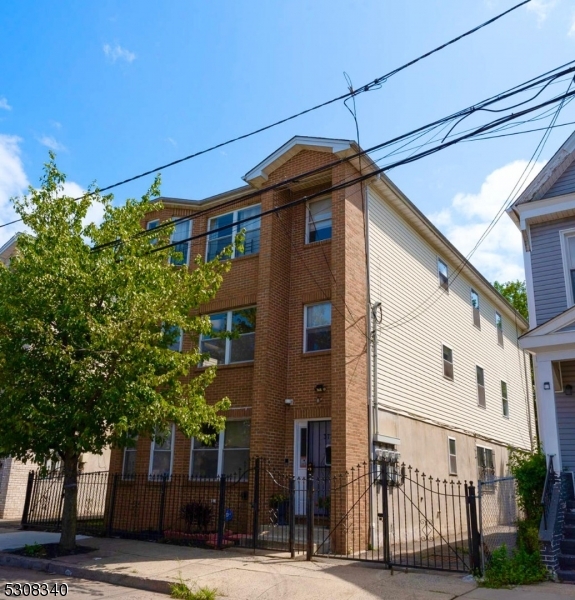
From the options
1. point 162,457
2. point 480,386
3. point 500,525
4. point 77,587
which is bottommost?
point 77,587

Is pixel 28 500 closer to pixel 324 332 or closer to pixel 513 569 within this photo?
pixel 324 332

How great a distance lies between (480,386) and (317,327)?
31.4ft

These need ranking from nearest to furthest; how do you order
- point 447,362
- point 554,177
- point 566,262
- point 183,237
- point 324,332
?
point 566,262 → point 554,177 → point 324,332 → point 183,237 → point 447,362

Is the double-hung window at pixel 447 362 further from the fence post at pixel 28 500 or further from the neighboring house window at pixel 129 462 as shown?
the fence post at pixel 28 500

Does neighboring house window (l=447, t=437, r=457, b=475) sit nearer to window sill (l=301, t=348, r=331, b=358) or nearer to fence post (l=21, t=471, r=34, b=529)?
window sill (l=301, t=348, r=331, b=358)

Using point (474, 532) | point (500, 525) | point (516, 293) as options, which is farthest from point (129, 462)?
point (516, 293)

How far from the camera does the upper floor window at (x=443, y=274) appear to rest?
779 inches

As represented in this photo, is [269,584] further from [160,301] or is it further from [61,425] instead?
[160,301]

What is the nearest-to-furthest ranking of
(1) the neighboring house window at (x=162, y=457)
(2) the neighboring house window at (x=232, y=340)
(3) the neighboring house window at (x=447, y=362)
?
1. (2) the neighboring house window at (x=232, y=340)
2. (1) the neighboring house window at (x=162, y=457)
3. (3) the neighboring house window at (x=447, y=362)

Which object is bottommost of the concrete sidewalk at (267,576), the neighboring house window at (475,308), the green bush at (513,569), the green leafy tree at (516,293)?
the concrete sidewalk at (267,576)

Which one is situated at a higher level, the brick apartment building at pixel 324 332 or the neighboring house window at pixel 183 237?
the neighboring house window at pixel 183 237

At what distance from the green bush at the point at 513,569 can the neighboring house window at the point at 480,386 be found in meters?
12.4

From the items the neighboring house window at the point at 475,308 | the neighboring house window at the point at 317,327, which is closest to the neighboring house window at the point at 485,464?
the neighboring house window at the point at 475,308

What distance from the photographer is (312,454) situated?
13812mm
